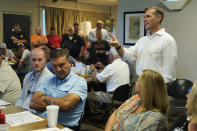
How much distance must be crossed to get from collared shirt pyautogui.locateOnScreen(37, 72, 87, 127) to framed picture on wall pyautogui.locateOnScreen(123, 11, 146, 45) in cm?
248

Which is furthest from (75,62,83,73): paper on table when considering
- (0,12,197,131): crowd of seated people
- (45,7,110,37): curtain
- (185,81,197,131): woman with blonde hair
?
(45,7,110,37): curtain

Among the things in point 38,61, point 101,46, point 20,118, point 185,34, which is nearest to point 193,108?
point 20,118

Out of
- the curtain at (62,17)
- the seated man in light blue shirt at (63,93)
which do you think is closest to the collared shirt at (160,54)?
the seated man in light blue shirt at (63,93)

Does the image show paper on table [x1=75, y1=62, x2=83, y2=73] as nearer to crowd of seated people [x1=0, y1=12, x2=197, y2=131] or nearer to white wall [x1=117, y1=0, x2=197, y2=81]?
crowd of seated people [x1=0, y1=12, x2=197, y2=131]

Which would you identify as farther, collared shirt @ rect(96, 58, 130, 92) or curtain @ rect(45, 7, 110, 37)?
curtain @ rect(45, 7, 110, 37)

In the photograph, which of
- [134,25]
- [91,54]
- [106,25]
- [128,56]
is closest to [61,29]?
[106,25]

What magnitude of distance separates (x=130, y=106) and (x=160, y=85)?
348 mm

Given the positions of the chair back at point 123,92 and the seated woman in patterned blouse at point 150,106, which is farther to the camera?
the chair back at point 123,92

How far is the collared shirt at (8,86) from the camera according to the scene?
2.90 meters

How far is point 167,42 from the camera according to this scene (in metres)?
2.84

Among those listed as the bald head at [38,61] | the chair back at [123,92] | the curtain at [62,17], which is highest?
the curtain at [62,17]

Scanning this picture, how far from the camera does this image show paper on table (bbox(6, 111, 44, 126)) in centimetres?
189

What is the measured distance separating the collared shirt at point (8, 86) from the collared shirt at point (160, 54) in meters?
1.40

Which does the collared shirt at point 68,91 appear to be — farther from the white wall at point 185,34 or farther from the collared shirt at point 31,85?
the white wall at point 185,34
